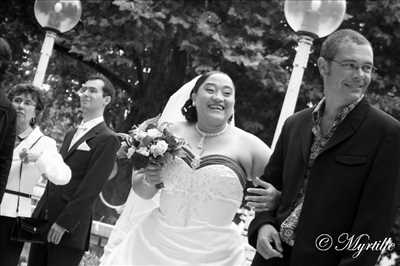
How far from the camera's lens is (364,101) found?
3.07 m

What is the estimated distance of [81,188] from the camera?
16.7 ft

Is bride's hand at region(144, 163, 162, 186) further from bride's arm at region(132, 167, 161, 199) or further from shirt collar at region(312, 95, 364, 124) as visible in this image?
shirt collar at region(312, 95, 364, 124)

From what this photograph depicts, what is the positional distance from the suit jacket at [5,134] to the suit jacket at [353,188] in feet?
6.62

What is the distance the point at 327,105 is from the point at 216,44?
7819 mm

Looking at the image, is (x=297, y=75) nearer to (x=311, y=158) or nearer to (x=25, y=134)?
(x=25, y=134)

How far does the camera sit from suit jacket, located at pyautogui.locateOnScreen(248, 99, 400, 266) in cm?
280

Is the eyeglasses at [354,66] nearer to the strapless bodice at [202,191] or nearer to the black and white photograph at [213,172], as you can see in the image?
the black and white photograph at [213,172]

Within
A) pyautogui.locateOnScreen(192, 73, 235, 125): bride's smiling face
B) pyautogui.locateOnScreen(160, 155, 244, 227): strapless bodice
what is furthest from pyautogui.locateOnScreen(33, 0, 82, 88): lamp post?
pyautogui.locateOnScreen(160, 155, 244, 227): strapless bodice

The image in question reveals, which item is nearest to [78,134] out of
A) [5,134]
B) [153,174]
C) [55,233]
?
[55,233]

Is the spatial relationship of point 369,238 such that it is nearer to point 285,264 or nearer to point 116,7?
point 285,264

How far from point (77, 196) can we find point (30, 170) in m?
0.46

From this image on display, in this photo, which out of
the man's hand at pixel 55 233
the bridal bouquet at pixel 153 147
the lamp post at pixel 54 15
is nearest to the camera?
the bridal bouquet at pixel 153 147

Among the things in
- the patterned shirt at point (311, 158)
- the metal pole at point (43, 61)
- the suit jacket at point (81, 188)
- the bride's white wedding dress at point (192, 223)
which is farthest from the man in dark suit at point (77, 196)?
the metal pole at point (43, 61)

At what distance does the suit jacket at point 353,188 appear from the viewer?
280 cm
